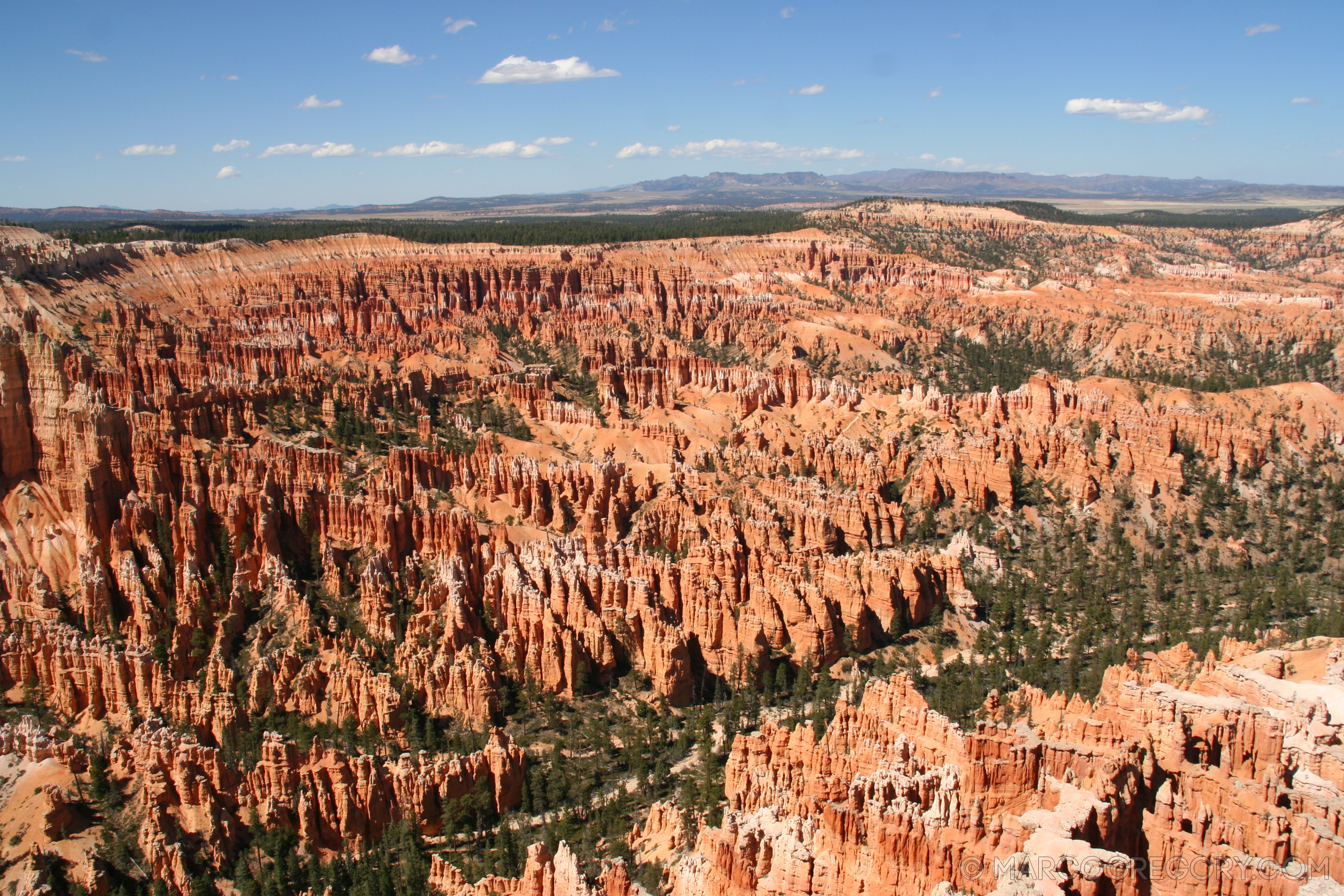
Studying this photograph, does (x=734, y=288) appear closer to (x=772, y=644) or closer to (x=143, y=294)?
(x=143, y=294)

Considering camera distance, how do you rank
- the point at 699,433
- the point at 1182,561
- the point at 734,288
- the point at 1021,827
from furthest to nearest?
the point at 734,288, the point at 699,433, the point at 1182,561, the point at 1021,827

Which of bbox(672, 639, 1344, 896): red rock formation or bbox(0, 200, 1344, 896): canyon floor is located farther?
bbox(0, 200, 1344, 896): canyon floor

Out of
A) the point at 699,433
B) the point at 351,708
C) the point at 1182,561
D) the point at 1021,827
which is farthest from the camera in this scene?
the point at 699,433

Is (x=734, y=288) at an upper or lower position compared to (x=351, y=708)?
upper

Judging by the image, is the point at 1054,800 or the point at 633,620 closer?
the point at 1054,800

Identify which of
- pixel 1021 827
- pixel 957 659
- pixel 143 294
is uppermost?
pixel 143 294

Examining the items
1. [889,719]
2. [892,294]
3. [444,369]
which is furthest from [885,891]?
[892,294]

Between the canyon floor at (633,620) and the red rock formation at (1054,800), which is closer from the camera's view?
the red rock formation at (1054,800)

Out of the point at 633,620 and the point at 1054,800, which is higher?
→ the point at 1054,800
